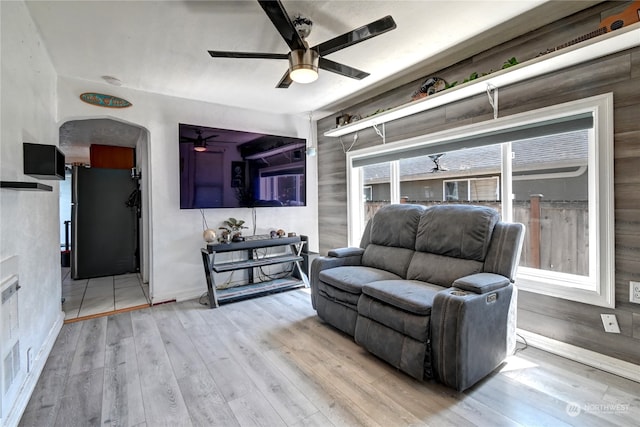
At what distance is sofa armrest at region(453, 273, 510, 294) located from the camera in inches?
70.9

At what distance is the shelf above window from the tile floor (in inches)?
142

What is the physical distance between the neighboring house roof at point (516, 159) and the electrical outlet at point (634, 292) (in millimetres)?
861

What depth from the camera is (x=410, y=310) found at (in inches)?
75.5

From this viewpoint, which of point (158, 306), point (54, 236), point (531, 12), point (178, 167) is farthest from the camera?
point (178, 167)

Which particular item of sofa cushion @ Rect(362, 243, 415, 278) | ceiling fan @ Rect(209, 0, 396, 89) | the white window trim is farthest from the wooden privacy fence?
ceiling fan @ Rect(209, 0, 396, 89)

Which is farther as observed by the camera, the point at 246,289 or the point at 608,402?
the point at 246,289

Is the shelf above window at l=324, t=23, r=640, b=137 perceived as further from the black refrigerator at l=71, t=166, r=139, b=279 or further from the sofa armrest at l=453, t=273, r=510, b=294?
the black refrigerator at l=71, t=166, r=139, b=279

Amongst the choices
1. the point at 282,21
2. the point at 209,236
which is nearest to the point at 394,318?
the point at 282,21

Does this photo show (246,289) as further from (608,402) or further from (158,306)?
(608,402)

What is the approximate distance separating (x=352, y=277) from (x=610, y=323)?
1.73 metres

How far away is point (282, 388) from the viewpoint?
6.04 ft

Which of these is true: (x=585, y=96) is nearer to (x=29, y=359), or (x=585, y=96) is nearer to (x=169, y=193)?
(x=169, y=193)

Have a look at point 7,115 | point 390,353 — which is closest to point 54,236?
point 7,115

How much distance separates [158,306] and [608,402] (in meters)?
3.79
